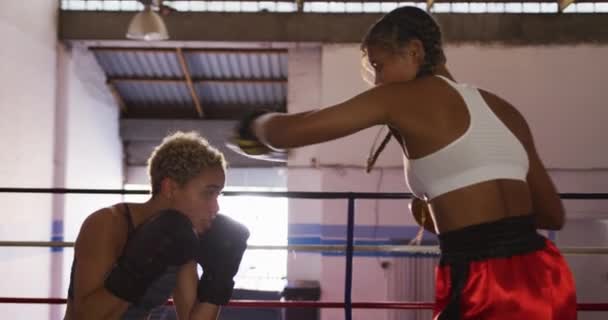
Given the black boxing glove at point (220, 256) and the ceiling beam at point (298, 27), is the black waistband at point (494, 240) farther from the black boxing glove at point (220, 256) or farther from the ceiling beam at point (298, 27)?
the ceiling beam at point (298, 27)

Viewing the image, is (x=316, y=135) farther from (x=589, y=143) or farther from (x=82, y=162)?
(x=82, y=162)

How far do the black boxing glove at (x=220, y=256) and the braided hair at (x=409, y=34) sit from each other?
0.45 meters

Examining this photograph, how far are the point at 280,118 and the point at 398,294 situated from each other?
5.94m

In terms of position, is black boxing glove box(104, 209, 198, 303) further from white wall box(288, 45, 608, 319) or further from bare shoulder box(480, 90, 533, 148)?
white wall box(288, 45, 608, 319)

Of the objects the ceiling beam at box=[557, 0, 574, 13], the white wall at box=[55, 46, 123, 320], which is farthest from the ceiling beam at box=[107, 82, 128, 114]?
the ceiling beam at box=[557, 0, 574, 13]

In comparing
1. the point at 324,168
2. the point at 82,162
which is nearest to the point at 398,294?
the point at 324,168

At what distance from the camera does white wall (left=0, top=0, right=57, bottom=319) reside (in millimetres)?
5484

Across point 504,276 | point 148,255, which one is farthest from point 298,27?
point 504,276

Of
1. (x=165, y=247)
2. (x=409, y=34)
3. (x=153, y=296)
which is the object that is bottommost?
(x=153, y=296)

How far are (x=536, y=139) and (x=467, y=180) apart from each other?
5856 millimetres

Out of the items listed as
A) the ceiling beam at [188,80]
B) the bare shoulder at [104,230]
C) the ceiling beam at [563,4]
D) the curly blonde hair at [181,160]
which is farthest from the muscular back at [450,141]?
the ceiling beam at [188,80]

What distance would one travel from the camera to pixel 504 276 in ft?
3.53

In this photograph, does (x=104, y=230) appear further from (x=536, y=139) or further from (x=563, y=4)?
(x=563, y=4)

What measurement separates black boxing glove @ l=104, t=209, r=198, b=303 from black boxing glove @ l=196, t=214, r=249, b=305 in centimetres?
21
